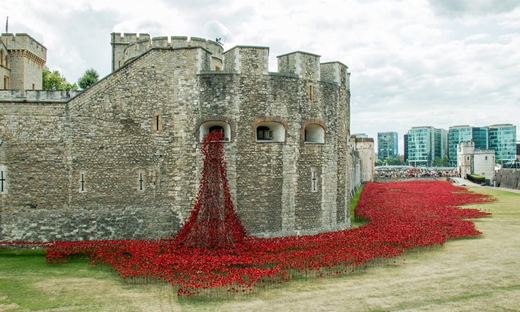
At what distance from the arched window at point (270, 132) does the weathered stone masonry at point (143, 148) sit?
26 cm

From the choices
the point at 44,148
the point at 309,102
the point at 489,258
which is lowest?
the point at 489,258

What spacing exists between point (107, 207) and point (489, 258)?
47.4ft

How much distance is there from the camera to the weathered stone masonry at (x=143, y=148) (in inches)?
634

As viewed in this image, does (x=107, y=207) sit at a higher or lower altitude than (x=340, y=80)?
lower

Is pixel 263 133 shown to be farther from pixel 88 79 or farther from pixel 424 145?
pixel 424 145

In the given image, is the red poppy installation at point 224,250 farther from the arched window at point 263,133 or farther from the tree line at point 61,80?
the tree line at point 61,80

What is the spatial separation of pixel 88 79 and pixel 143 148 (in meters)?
32.9

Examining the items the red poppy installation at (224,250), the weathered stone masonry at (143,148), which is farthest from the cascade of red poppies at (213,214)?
the weathered stone masonry at (143,148)

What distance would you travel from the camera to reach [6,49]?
98.3 ft

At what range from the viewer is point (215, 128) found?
1736 centimetres

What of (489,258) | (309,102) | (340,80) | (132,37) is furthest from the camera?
(132,37)

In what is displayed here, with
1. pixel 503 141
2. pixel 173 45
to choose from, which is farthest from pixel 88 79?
pixel 503 141

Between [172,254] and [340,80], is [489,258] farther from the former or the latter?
[172,254]

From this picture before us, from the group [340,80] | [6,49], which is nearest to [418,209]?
[340,80]
